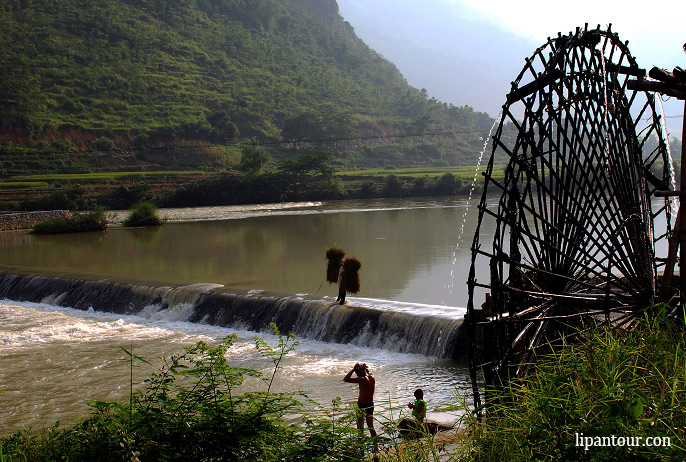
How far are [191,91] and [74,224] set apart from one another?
55018mm

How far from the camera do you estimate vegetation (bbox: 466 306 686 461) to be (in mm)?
3748

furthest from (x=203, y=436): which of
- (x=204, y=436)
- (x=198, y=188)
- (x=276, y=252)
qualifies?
(x=198, y=188)

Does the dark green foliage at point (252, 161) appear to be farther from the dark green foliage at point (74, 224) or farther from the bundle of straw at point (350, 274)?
the bundle of straw at point (350, 274)

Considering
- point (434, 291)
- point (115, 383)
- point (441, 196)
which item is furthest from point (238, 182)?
point (115, 383)

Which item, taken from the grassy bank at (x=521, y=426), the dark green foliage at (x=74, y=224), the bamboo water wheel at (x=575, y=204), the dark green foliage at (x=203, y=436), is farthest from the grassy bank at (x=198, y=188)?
the grassy bank at (x=521, y=426)

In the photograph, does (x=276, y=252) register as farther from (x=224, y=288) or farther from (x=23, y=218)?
(x=23, y=218)

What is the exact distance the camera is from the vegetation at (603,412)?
3.75m

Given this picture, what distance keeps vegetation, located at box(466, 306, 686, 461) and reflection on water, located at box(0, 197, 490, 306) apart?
386 inches

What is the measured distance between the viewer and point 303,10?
492ft

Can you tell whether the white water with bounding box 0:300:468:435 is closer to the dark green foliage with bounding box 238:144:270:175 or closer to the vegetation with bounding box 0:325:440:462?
the vegetation with bounding box 0:325:440:462

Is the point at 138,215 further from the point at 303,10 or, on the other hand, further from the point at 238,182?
the point at 303,10

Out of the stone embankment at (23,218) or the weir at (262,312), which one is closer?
the weir at (262,312)

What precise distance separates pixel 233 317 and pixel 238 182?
124 ft

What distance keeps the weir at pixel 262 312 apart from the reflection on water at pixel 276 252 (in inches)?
42.5
